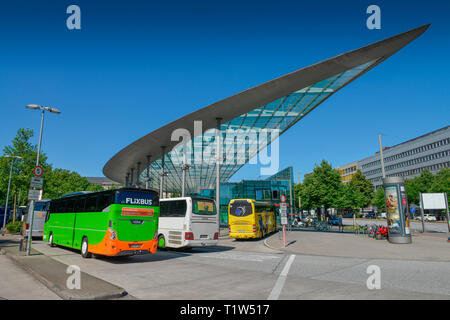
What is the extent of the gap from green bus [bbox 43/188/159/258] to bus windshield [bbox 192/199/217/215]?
9.76 ft

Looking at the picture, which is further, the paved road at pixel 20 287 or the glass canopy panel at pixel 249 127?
the glass canopy panel at pixel 249 127

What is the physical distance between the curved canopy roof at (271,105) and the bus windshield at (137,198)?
11.1 metres

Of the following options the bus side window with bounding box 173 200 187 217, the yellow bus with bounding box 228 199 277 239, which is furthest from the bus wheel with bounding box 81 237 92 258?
the yellow bus with bounding box 228 199 277 239

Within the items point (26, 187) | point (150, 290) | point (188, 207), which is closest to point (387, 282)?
point (150, 290)

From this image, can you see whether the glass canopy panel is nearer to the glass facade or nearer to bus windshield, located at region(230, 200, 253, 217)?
the glass facade

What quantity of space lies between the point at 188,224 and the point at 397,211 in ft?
40.6

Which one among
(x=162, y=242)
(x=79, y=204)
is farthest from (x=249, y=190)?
(x=79, y=204)

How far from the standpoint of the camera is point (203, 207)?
15398 mm

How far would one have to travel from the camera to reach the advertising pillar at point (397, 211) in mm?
17703

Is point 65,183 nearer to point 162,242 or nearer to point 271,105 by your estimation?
point 271,105

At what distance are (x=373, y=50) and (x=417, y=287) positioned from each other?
13.8m

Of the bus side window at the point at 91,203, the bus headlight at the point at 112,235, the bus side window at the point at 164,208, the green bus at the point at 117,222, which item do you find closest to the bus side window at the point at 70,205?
the green bus at the point at 117,222

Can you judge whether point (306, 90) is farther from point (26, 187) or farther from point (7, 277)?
point (26, 187)

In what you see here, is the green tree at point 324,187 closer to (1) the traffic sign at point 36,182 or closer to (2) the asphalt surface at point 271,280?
(2) the asphalt surface at point 271,280
